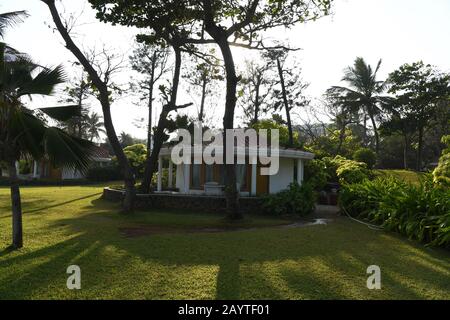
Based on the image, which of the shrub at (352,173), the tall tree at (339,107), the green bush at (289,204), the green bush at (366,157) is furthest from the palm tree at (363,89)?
the green bush at (289,204)

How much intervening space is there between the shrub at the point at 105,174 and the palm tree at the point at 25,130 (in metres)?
25.9

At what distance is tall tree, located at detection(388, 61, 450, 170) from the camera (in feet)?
102

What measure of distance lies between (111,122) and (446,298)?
1147cm

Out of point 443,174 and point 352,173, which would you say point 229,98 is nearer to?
point 443,174

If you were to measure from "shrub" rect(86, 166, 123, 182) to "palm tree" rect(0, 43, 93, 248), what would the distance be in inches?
1018

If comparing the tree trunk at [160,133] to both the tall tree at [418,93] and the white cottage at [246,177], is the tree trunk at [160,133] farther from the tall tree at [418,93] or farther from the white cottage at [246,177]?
the tall tree at [418,93]

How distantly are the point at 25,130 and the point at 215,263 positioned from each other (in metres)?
4.59

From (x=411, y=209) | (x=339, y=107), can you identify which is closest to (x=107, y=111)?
(x=411, y=209)

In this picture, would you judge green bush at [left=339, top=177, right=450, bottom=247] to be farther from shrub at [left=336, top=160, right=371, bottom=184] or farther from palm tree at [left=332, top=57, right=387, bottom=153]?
palm tree at [left=332, top=57, right=387, bottom=153]

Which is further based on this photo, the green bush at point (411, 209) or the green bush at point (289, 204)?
the green bush at point (289, 204)

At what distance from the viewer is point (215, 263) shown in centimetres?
655

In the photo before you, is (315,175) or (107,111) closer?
(107,111)

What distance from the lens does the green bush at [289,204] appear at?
13952 millimetres

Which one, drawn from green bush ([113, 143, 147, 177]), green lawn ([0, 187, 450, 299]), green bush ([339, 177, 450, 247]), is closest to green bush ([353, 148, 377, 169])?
green bush ([339, 177, 450, 247])
